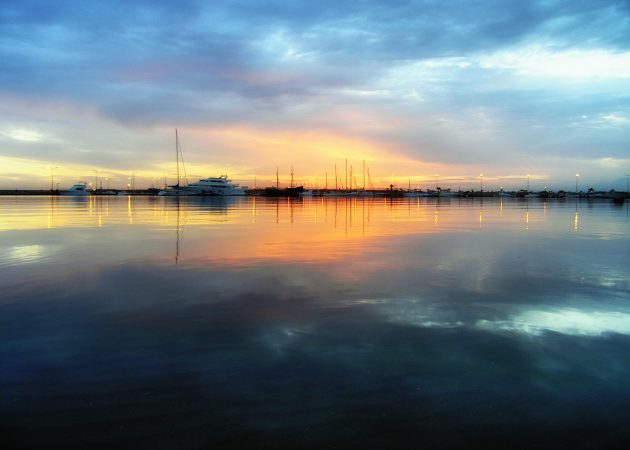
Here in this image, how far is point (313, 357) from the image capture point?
712cm

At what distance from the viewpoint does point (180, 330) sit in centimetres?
844

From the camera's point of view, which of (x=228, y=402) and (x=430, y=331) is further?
(x=430, y=331)

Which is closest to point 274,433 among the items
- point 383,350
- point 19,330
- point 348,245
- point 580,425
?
point 383,350

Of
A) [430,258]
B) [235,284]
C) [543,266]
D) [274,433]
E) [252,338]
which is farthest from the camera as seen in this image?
[430,258]

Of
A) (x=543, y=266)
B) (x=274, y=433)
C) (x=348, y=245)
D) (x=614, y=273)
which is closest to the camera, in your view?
(x=274, y=433)

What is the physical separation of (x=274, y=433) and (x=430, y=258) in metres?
13.4

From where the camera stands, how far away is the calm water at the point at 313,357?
5.11m

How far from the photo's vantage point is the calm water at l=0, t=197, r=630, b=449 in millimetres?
5113

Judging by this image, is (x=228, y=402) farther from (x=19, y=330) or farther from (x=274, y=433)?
(x=19, y=330)

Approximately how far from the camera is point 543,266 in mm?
15641

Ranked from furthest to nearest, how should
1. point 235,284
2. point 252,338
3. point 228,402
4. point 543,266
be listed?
point 543,266 → point 235,284 → point 252,338 → point 228,402

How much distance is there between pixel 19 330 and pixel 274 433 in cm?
605

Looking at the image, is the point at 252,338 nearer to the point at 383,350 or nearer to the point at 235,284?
the point at 383,350

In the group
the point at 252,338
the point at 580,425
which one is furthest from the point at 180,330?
the point at 580,425
